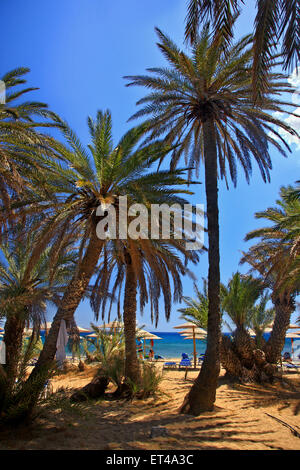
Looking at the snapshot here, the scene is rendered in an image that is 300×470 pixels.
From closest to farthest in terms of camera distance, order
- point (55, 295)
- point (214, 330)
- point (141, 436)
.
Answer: point (141, 436) → point (214, 330) → point (55, 295)

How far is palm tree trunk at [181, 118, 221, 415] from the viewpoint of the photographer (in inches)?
347

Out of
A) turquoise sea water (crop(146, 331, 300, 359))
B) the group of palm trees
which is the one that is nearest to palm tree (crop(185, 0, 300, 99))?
the group of palm trees

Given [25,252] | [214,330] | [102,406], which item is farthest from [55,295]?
[214,330]

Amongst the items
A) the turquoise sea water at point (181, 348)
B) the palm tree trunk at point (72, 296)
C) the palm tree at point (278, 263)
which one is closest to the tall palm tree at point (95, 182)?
the palm tree trunk at point (72, 296)

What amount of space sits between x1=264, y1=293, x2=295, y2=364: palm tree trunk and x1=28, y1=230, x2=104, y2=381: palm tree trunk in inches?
383

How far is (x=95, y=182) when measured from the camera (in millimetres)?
9672

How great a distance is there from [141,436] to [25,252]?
343 inches

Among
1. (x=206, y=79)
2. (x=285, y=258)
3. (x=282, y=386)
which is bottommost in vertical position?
(x=282, y=386)

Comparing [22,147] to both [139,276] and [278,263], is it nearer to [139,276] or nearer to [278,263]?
[139,276]

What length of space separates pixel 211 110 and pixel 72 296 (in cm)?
726

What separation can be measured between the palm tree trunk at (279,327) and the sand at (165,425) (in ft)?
12.0

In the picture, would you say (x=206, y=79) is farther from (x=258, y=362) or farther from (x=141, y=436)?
(x=258, y=362)

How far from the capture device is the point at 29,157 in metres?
9.45
